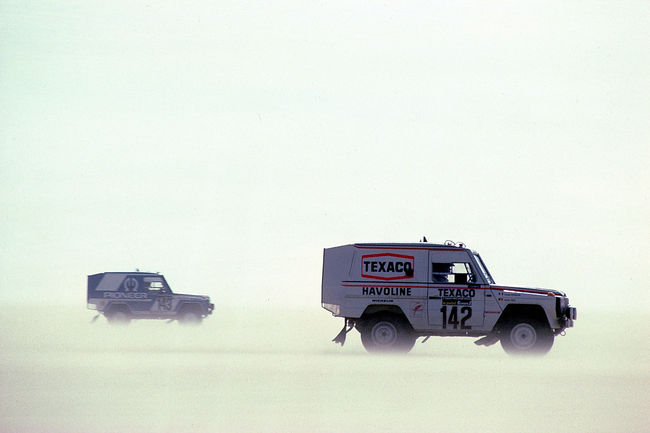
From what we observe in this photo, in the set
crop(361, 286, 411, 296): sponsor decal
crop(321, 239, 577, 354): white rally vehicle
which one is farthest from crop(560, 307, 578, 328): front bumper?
crop(361, 286, 411, 296): sponsor decal

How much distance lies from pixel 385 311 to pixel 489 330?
248 centimetres

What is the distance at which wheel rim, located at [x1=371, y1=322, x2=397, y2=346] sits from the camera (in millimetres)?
21266

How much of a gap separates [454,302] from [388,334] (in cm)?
172

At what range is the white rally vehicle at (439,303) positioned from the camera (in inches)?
832

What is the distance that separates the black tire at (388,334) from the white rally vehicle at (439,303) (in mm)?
24

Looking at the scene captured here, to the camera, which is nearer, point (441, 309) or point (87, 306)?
point (441, 309)

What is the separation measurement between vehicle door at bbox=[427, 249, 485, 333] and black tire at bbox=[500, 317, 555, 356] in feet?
2.34

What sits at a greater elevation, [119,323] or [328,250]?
[328,250]

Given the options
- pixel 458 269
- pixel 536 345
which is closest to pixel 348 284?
pixel 458 269

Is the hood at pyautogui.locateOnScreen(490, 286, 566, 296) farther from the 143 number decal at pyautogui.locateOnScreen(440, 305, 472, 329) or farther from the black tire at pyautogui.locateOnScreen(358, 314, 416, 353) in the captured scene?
the black tire at pyautogui.locateOnScreen(358, 314, 416, 353)

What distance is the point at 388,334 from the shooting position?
21.3 meters

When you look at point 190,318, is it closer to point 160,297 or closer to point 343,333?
point 160,297

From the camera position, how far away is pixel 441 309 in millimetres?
21172

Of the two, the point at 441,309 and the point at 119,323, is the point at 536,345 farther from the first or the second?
the point at 119,323
